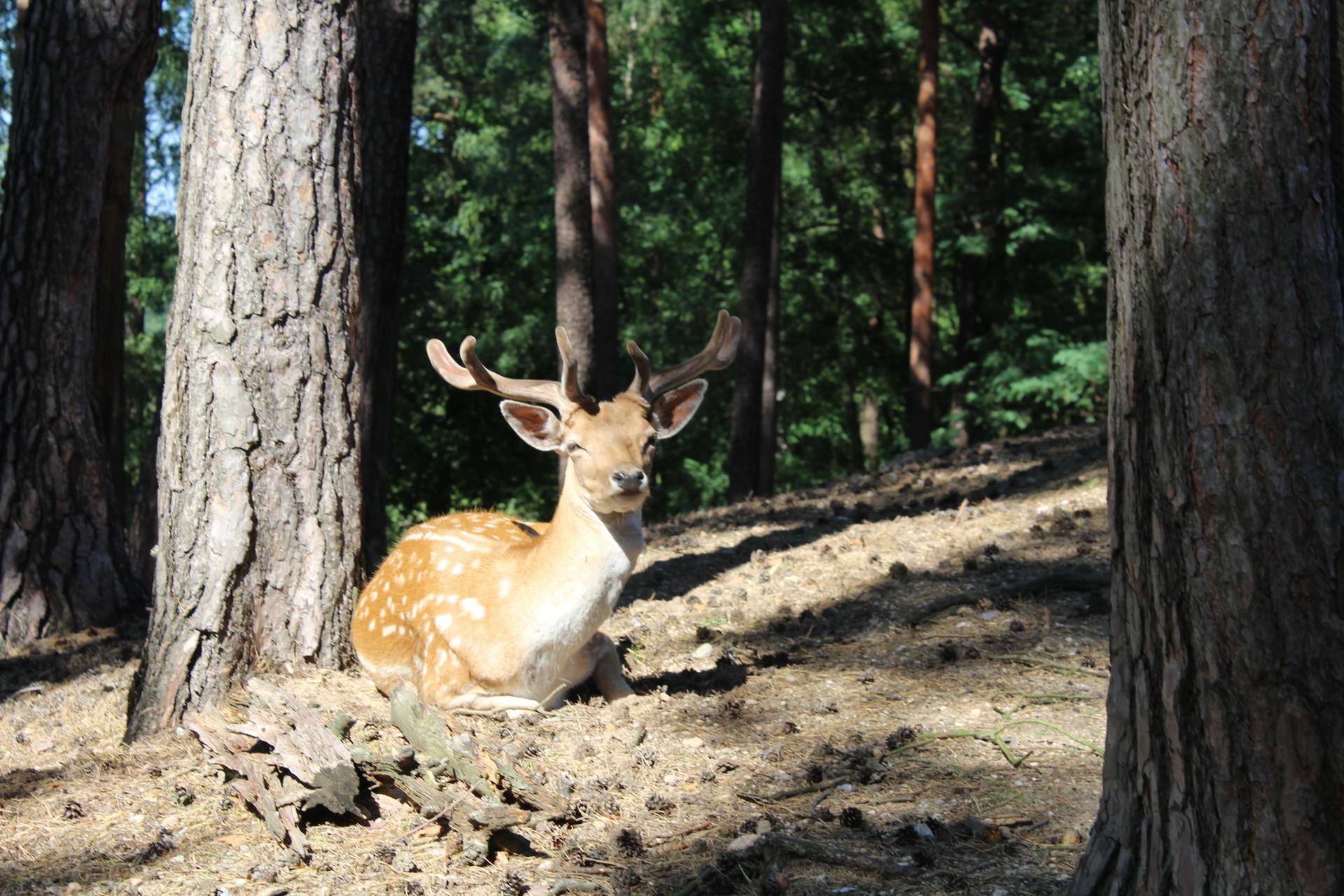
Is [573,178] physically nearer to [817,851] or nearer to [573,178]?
[573,178]

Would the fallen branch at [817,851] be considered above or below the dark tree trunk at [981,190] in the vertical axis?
below

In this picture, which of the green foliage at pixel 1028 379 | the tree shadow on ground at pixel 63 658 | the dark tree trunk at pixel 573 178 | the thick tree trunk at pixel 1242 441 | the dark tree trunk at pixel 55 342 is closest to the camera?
the thick tree trunk at pixel 1242 441

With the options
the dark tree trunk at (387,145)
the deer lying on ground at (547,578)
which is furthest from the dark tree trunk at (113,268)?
the deer lying on ground at (547,578)

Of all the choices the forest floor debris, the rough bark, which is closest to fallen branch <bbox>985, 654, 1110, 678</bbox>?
the forest floor debris

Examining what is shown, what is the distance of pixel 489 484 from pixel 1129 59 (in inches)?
953

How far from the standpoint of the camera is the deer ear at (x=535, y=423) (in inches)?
205

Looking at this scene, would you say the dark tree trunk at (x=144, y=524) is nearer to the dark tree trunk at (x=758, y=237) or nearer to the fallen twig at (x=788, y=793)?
the fallen twig at (x=788, y=793)

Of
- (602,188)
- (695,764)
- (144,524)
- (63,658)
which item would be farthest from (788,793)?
(602,188)

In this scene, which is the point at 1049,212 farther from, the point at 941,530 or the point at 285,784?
the point at 285,784

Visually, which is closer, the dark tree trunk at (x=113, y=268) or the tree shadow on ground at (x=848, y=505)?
the dark tree trunk at (x=113, y=268)

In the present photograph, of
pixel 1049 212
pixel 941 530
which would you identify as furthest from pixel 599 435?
pixel 1049 212

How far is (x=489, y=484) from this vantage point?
26.4 meters

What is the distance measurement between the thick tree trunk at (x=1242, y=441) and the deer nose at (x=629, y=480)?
233cm

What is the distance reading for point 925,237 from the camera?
1831 cm
